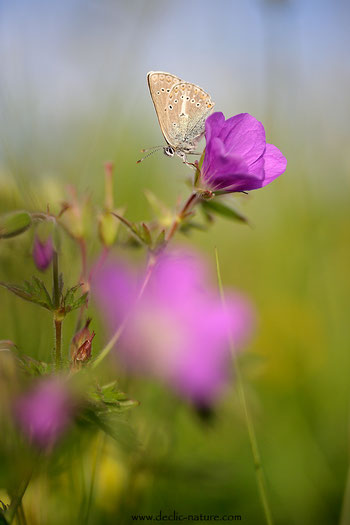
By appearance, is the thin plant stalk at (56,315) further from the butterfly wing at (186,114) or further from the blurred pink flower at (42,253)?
the butterfly wing at (186,114)

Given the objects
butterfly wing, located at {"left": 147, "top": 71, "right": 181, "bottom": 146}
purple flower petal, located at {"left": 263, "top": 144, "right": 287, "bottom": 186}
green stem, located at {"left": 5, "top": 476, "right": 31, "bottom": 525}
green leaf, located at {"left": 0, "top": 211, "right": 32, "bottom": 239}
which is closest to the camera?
green stem, located at {"left": 5, "top": 476, "right": 31, "bottom": 525}

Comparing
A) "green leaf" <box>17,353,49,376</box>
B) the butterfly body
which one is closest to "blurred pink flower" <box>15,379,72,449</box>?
"green leaf" <box>17,353,49,376</box>

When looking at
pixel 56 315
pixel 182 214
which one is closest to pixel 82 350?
pixel 56 315

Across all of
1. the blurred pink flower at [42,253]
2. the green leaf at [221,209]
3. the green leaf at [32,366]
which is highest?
the green leaf at [221,209]

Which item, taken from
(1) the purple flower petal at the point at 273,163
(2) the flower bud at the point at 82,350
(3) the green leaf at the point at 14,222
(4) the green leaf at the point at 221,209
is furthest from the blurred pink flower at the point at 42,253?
(1) the purple flower petal at the point at 273,163

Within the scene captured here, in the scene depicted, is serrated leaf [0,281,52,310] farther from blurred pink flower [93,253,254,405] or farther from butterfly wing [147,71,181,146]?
butterfly wing [147,71,181,146]

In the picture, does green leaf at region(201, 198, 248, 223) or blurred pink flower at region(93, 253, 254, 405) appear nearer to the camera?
green leaf at region(201, 198, 248, 223)

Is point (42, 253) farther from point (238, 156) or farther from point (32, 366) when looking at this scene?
point (238, 156)
